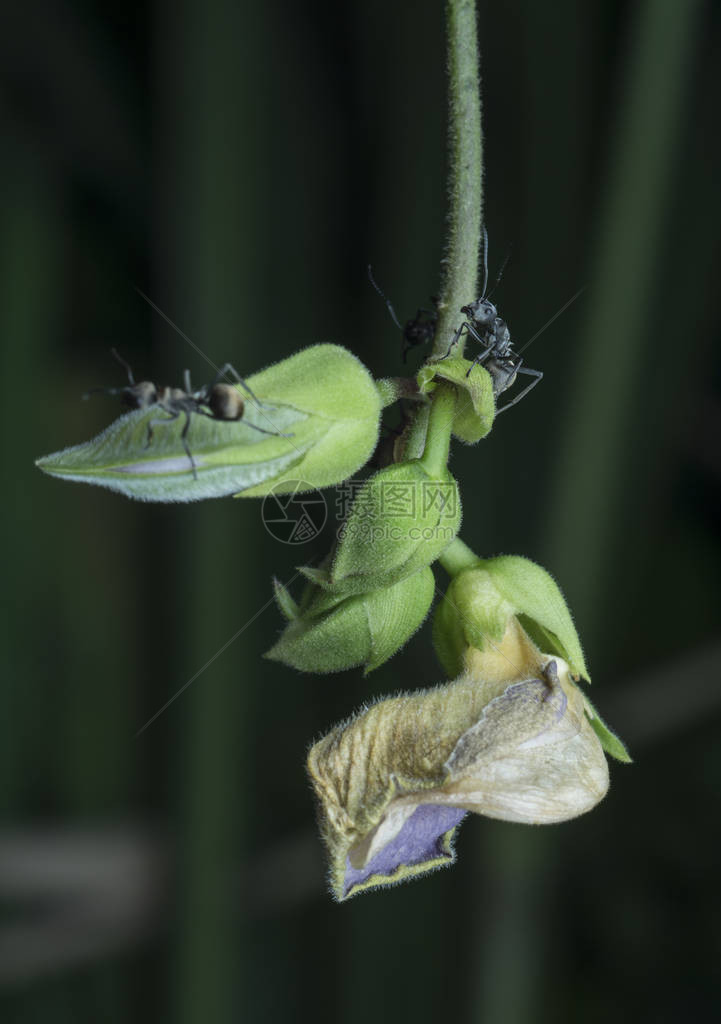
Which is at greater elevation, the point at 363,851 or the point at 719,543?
the point at 363,851

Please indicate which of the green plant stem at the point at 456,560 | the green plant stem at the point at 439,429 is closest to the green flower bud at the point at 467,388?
the green plant stem at the point at 439,429

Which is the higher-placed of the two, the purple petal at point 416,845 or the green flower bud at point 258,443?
the green flower bud at point 258,443

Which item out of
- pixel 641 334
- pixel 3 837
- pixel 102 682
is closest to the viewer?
pixel 641 334

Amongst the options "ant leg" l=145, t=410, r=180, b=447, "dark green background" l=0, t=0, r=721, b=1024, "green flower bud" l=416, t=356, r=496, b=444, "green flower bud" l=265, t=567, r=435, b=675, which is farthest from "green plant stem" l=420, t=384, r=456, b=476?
"dark green background" l=0, t=0, r=721, b=1024

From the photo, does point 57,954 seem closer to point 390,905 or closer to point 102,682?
point 102,682

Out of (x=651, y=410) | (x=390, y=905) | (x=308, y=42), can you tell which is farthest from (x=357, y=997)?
(x=308, y=42)

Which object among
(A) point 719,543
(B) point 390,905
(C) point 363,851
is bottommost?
(B) point 390,905

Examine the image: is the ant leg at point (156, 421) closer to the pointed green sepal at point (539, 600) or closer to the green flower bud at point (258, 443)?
the green flower bud at point (258, 443)
